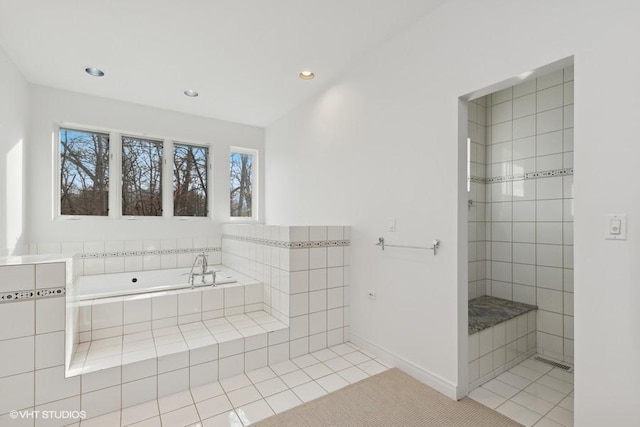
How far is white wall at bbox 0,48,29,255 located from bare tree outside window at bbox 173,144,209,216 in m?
1.42

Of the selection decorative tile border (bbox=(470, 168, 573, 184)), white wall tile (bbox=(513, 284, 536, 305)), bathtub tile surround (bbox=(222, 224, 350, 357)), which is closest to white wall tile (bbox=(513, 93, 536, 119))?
decorative tile border (bbox=(470, 168, 573, 184))

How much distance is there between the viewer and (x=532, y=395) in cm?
196

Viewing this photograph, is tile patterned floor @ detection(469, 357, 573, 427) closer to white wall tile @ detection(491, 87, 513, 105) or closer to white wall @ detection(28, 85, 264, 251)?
white wall tile @ detection(491, 87, 513, 105)

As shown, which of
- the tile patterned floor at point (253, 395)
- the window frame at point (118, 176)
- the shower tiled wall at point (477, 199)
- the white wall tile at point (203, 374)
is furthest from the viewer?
the window frame at point (118, 176)

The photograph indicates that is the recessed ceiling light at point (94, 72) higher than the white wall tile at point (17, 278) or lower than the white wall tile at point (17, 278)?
higher

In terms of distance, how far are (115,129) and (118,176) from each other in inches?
21.5

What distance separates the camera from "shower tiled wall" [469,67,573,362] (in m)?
2.46

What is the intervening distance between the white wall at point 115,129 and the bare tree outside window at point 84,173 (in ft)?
0.42

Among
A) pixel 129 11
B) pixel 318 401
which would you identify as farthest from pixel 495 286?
pixel 129 11

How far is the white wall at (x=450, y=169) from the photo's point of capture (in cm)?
130

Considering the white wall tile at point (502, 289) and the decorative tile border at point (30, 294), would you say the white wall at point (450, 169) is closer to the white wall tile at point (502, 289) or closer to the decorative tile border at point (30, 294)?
the white wall tile at point (502, 289)

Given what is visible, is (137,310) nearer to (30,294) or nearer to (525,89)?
(30,294)

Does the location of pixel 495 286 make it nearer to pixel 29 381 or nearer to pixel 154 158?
pixel 29 381

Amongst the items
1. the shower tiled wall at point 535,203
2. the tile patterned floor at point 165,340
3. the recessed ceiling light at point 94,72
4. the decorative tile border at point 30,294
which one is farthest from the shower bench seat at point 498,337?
the recessed ceiling light at point 94,72
